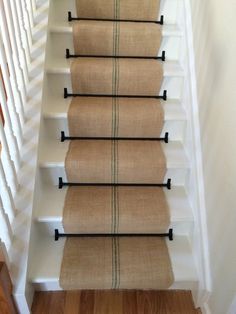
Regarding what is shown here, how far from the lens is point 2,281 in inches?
42.9

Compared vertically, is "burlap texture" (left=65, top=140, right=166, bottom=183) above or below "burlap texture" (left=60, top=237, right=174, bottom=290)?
above

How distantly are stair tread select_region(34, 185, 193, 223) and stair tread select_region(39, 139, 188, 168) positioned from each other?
0.51 feet

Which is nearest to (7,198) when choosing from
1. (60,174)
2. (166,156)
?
(60,174)

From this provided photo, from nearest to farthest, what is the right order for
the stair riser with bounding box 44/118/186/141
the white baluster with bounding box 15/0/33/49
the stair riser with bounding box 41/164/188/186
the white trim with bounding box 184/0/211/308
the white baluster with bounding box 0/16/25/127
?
the white baluster with bounding box 0/16/25/127 < the white trim with bounding box 184/0/211/308 < the white baluster with bounding box 15/0/33/49 < the stair riser with bounding box 41/164/188/186 < the stair riser with bounding box 44/118/186/141

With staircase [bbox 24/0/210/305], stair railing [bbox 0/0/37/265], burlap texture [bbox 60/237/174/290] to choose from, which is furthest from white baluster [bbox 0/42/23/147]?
burlap texture [bbox 60/237/174/290]

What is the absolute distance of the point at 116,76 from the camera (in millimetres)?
1742

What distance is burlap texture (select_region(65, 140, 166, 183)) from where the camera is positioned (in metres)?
1.57

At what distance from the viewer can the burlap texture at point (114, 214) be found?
58.1 inches

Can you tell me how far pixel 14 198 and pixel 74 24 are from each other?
1.14 meters

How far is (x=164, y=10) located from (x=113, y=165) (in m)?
1.12

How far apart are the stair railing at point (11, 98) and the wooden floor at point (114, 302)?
361 millimetres

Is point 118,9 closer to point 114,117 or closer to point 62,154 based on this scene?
point 114,117

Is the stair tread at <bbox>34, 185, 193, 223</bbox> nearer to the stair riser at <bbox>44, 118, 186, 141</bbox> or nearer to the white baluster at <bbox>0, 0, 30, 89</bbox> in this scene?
the stair riser at <bbox>44, 118, 186, 141</bbox>

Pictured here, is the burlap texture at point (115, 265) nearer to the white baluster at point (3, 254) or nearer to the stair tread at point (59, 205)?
the stair tread at point (59, 205)
